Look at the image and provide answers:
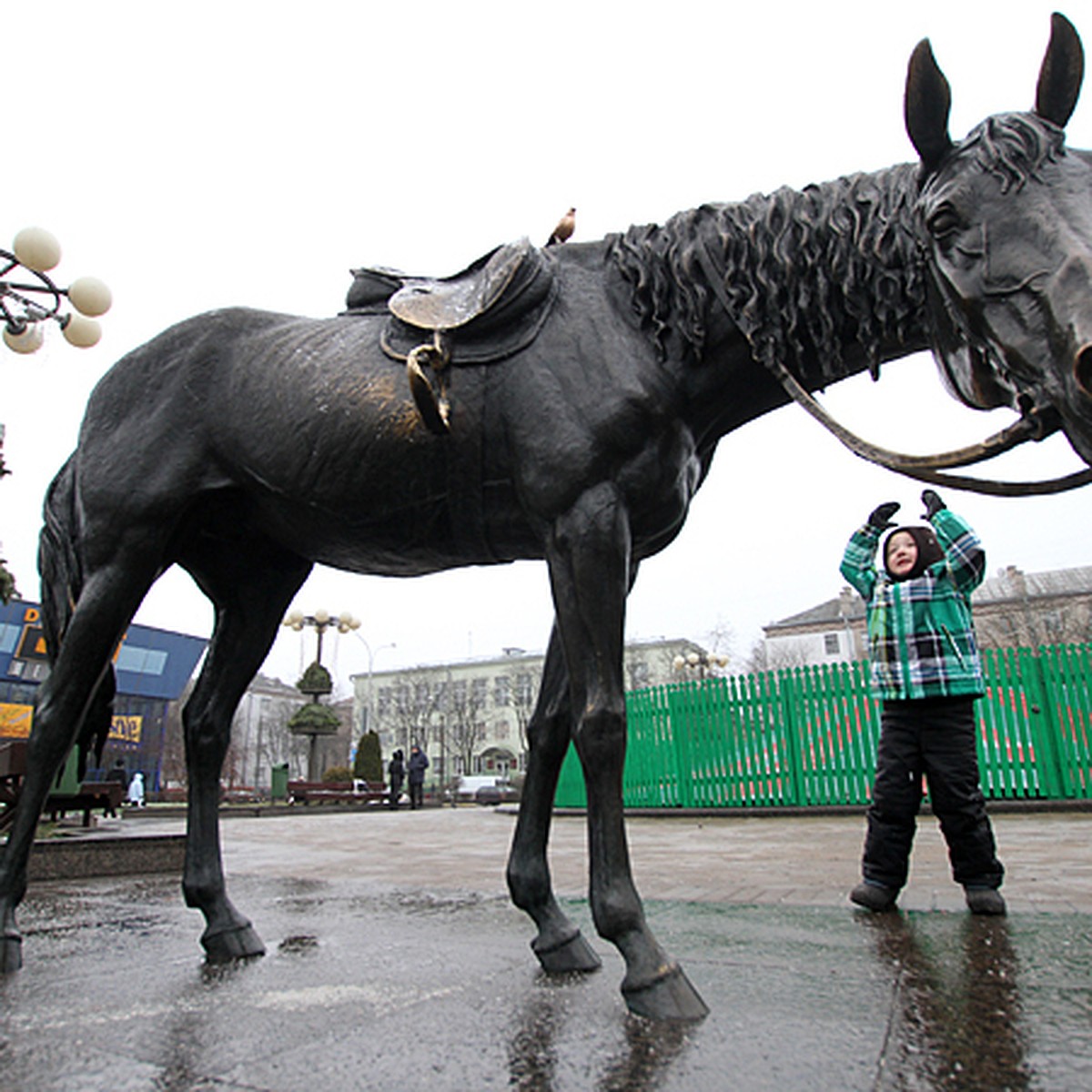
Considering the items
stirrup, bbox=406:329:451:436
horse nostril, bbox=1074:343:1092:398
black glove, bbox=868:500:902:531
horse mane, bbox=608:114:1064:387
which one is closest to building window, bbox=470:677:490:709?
black glove, bbox=868:500:902:531

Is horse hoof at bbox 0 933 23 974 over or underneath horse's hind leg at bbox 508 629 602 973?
underneath

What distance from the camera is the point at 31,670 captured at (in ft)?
119

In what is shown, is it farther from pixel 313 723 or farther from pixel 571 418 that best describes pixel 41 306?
pixel 313 723

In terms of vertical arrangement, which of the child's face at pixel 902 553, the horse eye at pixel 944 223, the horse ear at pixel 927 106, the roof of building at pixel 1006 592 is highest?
the roof of building at pixel 1006 592

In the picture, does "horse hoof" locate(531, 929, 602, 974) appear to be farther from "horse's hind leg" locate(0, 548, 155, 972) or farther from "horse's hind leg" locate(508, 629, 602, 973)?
"horse's hind leg" locate(0, 548, 155, 972)

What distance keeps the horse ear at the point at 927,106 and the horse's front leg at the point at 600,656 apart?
3.58ft

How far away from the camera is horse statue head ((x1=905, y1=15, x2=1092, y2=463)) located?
1617 mm

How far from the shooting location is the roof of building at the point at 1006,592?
63.0 metres

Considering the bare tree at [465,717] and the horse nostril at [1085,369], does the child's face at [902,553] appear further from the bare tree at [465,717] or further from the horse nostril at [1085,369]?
the bare tree at [465,717]

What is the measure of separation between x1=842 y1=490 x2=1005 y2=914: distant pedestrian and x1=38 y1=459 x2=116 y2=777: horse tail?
3137 millimetres

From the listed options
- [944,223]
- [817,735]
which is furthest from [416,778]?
[944,223]

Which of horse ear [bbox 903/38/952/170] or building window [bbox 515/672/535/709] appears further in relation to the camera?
building window [bbox 515/672/535/709]

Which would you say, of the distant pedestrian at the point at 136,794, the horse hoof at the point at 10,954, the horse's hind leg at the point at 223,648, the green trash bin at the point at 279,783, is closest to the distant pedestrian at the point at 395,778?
the green trash bin at the point at 279,783

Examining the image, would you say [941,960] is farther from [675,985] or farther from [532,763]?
[532,763]
